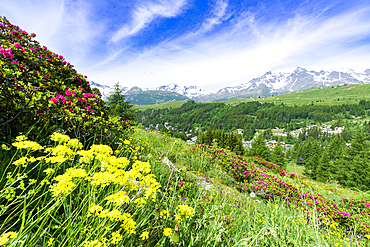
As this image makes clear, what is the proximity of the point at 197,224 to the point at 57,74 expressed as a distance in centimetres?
612

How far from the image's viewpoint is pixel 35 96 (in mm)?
2861

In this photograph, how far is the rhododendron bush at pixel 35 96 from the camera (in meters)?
2.67

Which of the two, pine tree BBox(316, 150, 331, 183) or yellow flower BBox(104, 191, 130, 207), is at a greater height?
yellow flower BBox(104, 191, 130, 207)

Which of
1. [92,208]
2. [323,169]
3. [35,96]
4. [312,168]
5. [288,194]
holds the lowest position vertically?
[312,168]

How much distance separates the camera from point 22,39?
15.3 ft

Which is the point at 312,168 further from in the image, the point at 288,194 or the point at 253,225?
the point at 253,225

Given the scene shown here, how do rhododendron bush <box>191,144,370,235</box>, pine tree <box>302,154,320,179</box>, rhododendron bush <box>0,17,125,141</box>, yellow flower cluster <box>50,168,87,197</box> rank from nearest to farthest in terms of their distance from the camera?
yellow flower cluster <box>50,168,87,197</box> < rhododendron bush <box>0,17,125,141</box> < rhododendron bush <box>191,144,370,235</box> < pine tree <box>302,154,320,179</box>

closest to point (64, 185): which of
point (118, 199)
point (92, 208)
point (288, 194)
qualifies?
point (92, 208)

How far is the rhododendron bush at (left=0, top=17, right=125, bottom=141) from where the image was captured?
267 cm

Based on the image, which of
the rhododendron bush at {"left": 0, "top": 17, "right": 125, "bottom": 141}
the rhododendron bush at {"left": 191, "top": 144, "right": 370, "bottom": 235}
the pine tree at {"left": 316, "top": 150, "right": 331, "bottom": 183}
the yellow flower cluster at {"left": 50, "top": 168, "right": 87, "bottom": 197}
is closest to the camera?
the yellow flower cluster at {"left": 50, "top": 168, "right": 87, "bottom": 197}

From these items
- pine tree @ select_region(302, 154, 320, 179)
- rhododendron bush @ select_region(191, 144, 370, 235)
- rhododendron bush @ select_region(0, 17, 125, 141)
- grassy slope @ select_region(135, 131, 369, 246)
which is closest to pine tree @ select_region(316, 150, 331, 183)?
pine tree @ select_region(302, 154, 320, 179)

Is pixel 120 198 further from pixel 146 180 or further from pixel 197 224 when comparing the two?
pixel 197 224

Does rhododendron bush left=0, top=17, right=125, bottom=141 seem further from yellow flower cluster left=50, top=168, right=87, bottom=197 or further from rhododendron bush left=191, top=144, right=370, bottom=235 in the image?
rhododendron bush left=191, top=144, right=370, bottom=235

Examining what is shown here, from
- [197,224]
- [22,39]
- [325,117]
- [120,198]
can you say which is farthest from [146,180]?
[325,117]
